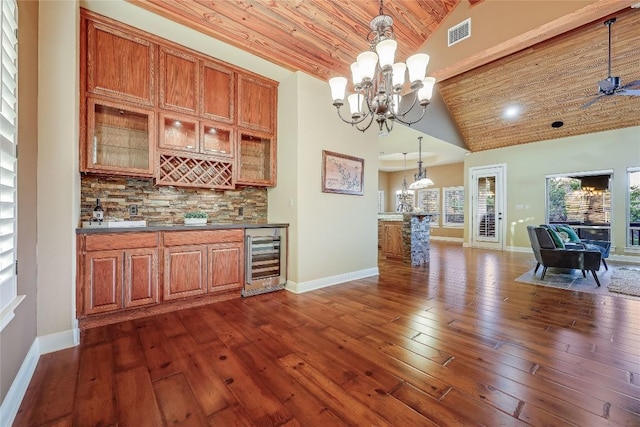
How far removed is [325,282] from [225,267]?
1.39 metres

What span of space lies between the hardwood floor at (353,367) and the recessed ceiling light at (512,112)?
16.4 feet

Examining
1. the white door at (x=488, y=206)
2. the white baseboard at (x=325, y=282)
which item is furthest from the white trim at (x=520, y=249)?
the white baseboard at (x=325, y=282)

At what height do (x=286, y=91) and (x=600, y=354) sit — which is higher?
(x=286, y=91)

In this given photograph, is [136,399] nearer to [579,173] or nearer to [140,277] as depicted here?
[140,277]

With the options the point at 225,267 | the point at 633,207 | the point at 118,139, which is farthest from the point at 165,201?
the point at 633,207

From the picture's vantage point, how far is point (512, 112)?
652 cm

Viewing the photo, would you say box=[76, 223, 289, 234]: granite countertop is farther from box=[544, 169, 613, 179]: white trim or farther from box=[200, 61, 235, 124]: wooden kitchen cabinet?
box=[544, 169, 613, 179]: white trim

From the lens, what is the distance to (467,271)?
15.9 ft

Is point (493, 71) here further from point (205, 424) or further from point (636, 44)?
point (205, 424)

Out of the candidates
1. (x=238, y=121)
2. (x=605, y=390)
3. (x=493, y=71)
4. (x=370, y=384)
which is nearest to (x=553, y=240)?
(x=605, y=390)

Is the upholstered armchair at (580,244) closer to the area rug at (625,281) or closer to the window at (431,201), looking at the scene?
the area rug at (625,281)

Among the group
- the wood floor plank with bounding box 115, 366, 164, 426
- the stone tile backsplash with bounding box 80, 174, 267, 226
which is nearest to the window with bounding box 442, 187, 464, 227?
the stone tile backsplash with bounding box 80, 174, 267, 226

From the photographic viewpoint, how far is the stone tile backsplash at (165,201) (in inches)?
113

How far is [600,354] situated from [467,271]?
2.92 m
